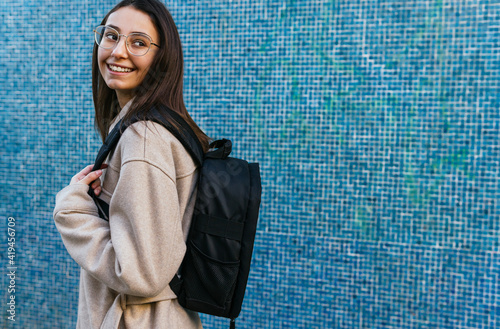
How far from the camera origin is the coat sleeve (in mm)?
1313

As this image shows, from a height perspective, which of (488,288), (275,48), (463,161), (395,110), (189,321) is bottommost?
(488,288)

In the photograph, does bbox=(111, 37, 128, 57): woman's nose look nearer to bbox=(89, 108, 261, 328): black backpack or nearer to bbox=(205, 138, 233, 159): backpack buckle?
bbox=(89, 108, 261, 328): black backpack

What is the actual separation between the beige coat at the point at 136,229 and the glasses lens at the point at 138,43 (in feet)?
0.81

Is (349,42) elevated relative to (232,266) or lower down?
elevated

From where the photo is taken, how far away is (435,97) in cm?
283

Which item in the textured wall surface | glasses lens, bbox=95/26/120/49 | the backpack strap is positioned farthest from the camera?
the textured wall surface

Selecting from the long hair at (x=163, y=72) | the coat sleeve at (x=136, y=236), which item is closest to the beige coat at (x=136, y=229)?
the coat sleeve at (x=136, y=236)

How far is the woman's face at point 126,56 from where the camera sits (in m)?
1.52

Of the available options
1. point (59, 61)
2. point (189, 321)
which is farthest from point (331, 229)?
point (59, 61)

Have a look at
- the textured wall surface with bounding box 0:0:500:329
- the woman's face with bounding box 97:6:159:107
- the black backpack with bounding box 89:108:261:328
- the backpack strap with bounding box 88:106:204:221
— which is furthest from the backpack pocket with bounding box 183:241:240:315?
the textured wall surface with bounding box 0:0:500:329

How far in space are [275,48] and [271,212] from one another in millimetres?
960

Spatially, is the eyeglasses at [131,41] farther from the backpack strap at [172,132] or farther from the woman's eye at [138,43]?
the backpack strap at [172,132]

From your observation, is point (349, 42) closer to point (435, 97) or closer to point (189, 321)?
point (435, 97)

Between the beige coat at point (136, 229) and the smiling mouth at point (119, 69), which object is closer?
the beige coat at point (136, 229)
